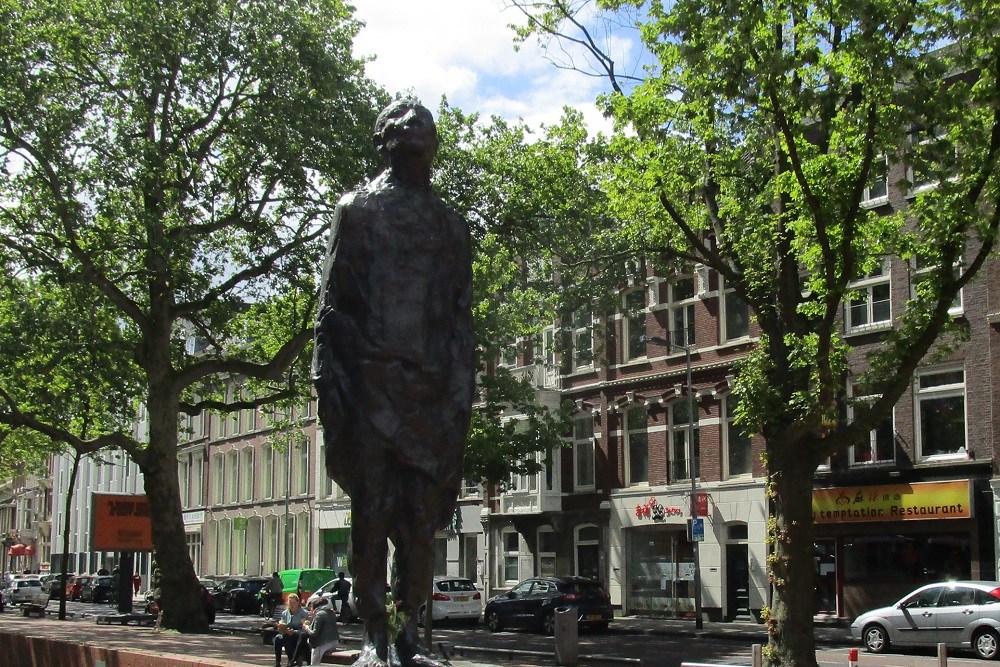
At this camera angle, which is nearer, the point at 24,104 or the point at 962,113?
the point at 962,113

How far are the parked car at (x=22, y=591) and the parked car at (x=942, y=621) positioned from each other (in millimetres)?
36093

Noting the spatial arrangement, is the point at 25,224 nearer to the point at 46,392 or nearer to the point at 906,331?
the point at 46,392

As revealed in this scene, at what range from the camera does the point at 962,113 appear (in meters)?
16.4

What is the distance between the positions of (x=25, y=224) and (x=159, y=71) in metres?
4.77

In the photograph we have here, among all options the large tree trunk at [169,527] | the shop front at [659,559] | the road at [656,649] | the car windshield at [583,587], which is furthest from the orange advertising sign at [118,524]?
the shop front at [659,559]

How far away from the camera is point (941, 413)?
31578mm

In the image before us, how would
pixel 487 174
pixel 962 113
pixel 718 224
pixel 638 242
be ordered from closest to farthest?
pixel 962 113 → pixel 718 224 → pixel 638 242 → pixel 487 174

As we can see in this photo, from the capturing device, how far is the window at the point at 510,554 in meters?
45.8

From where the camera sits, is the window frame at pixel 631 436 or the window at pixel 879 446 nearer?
the window at pixel 879 446

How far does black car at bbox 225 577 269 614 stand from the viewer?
4653 cm

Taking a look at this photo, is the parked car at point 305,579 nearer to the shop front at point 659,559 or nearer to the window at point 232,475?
the shop front at point 659,559

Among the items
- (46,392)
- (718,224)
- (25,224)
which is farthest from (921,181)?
(46,392)

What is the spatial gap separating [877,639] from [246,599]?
26476mm

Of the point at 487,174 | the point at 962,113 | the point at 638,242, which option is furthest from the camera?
the point at 487,174
